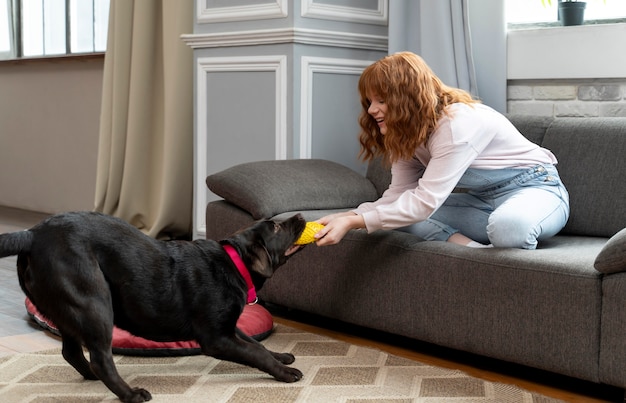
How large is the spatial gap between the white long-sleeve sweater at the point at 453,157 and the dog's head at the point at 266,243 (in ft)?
0.92

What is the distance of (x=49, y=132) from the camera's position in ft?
19.1

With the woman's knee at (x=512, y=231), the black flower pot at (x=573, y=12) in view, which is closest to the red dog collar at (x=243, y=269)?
the woman's knee at (x=512, y=231)

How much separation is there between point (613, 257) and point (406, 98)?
750mm

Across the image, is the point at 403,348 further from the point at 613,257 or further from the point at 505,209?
the point at 613,257

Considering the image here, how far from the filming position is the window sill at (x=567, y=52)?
3.18 metres

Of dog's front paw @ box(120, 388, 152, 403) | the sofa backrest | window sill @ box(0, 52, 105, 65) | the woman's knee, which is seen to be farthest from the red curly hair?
window sill @ box(0, 52, 105, 65)

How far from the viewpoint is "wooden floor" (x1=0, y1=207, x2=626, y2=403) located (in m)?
2.33

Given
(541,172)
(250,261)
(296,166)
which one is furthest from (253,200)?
(541,172)

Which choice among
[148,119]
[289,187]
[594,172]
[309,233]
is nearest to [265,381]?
[309,233]

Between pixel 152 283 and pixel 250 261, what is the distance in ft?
0.87

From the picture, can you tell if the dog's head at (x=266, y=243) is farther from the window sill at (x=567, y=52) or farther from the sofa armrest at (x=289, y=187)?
the window sill at (x=567, y=52)

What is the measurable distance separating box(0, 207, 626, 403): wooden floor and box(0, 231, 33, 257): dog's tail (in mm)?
692

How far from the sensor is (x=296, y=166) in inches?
128

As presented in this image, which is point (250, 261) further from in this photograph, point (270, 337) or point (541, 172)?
point (541, 172)
